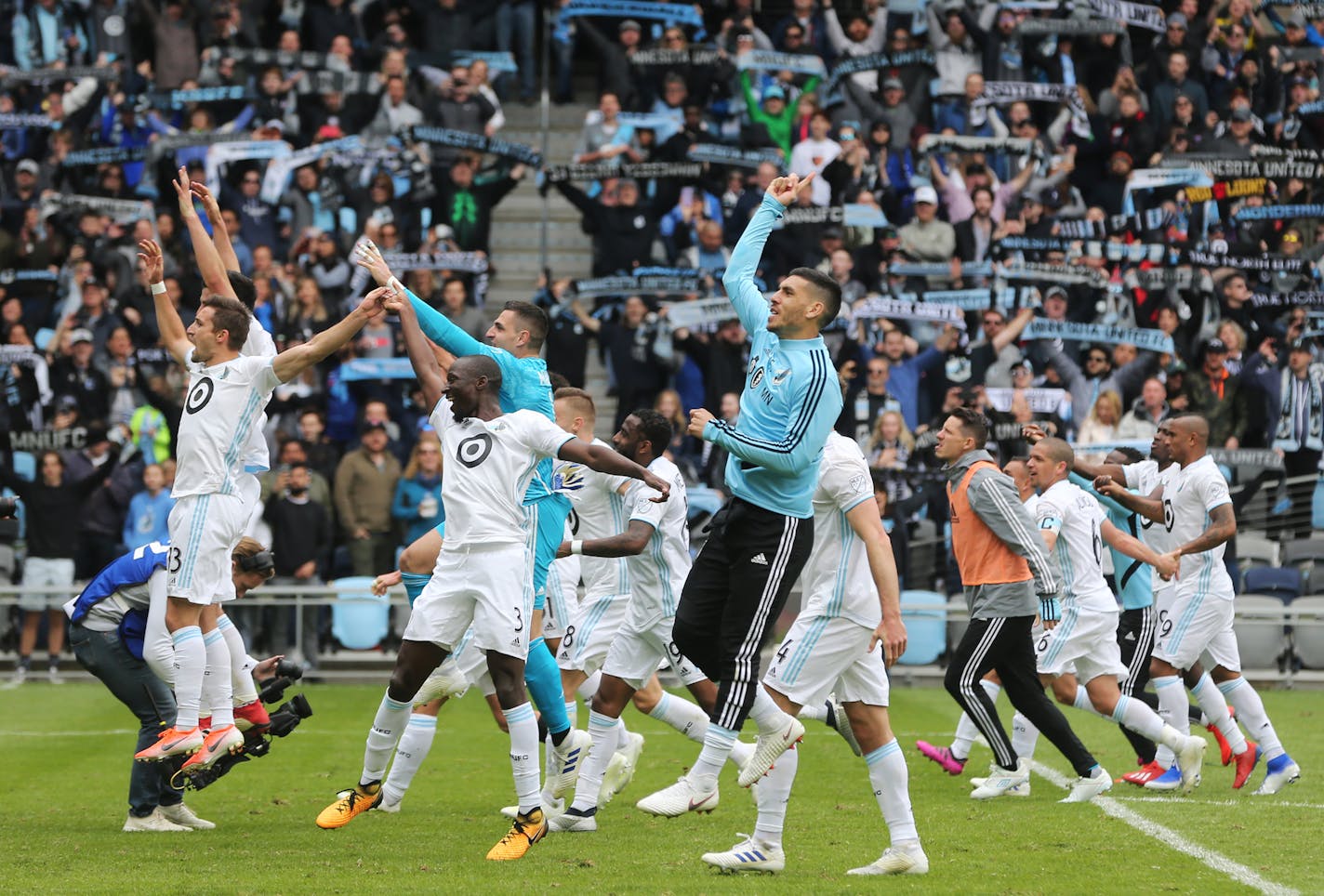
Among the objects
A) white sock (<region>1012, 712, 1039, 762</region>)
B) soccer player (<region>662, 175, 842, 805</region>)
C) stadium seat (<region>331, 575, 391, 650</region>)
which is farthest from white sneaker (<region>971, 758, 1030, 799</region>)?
stadium seat (<region>331, 575, 391, 650</region>)

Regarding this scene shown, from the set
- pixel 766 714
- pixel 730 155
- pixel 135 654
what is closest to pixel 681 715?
pixel 766 714

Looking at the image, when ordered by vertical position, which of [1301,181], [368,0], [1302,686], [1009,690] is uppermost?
[368,0]

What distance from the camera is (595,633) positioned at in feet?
33.8

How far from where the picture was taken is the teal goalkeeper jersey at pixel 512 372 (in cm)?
884

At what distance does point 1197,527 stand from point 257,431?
20.6 feet

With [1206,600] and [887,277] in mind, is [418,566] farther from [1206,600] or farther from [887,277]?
[887,277]

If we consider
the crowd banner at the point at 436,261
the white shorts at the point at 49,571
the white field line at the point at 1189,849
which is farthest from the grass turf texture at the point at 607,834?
the crowd banner at the point at 436,261

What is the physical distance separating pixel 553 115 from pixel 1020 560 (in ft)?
53.9

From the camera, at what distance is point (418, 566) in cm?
980

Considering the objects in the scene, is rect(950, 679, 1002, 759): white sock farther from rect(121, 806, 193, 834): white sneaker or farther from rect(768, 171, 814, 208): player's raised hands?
rect(121, 806, 193, 834): white sneaker

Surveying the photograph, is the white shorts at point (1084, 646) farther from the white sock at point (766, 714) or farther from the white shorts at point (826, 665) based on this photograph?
the white sock at point (766, 714)

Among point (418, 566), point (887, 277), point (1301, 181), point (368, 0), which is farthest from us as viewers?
point (368, 0)

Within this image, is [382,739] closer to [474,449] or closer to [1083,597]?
[474,449]

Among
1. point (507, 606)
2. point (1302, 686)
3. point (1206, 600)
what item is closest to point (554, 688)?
point (507, 606)
